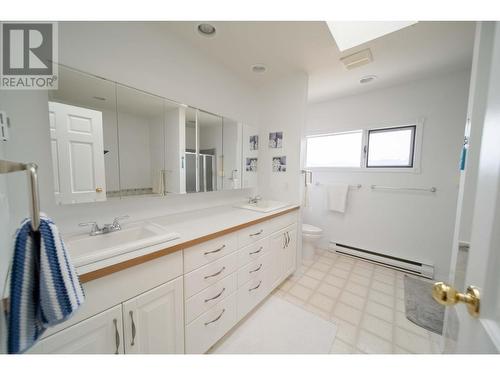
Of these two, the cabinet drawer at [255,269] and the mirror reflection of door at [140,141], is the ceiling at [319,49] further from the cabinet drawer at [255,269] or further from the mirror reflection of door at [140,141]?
the cabinet drawer at [255,269]

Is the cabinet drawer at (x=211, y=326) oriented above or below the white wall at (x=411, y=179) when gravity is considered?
below

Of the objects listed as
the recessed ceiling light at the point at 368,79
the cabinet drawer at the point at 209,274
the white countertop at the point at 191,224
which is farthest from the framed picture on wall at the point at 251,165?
the recessed ceiling light at the point at 368,79

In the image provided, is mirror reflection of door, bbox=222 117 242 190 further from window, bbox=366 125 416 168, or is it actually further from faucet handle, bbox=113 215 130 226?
window, bbox=366 125 416 168

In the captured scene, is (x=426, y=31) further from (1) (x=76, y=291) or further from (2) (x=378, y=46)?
(1) (x=76, y=291)

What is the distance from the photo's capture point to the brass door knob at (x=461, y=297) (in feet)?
1.45

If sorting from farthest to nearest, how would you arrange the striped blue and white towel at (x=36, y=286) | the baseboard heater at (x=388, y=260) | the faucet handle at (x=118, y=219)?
the baseboard heater at (x=388, y=260)
the faucet handle at (x=118, y=219)
the striped blue and white towel at (x=36, y=286)

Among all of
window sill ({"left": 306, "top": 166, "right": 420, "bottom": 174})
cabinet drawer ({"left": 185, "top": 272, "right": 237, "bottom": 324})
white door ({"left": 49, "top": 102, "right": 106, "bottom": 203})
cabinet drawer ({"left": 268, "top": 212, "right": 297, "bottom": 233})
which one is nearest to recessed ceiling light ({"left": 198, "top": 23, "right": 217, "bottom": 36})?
white door ({"left": 49, "top": 102, "right": 106, "bottom": 203})

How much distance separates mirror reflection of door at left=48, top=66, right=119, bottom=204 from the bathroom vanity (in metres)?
0.50

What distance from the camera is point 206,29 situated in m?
1.38

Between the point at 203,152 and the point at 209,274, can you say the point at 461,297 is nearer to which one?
the point at 209,274

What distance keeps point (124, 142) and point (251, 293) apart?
154cm

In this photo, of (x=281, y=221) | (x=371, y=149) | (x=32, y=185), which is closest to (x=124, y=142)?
(x=32, y=185)

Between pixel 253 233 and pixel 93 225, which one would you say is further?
pixel 253 233

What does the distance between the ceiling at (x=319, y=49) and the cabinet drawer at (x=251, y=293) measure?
2.03 metres
